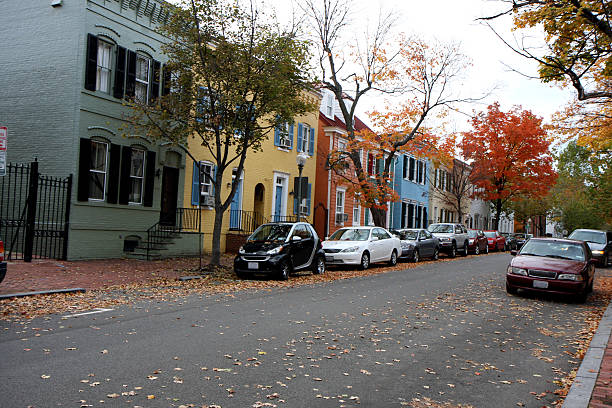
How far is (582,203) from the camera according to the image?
61.3m

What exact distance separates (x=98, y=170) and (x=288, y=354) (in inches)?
535

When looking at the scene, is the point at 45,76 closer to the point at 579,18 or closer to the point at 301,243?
the point at 301,243

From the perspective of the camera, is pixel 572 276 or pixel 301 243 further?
pixel 301 243

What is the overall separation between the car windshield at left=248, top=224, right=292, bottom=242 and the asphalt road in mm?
4411

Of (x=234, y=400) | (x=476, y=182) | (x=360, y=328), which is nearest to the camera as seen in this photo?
(x=234, y=400)

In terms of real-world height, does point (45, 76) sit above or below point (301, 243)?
above

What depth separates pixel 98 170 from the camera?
18.2 m

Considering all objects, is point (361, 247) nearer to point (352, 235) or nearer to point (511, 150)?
point (352, 235)

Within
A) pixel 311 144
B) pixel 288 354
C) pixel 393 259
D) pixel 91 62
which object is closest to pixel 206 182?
pixel 91 62

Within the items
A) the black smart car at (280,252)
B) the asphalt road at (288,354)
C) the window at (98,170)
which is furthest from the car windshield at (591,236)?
the window at (98,170)

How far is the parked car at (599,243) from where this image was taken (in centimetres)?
2517

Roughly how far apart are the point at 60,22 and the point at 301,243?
10707mm

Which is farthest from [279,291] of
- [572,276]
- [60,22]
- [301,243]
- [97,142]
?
[60,22]

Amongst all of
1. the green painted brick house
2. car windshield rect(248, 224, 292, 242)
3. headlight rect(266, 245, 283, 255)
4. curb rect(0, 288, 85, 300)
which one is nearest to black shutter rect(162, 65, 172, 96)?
the green painted brick house
